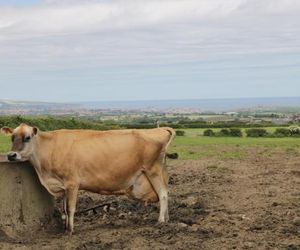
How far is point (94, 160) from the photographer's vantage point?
12.1m

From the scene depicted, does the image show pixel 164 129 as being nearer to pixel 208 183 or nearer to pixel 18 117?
pixel 208 183

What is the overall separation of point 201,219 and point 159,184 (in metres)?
1.02

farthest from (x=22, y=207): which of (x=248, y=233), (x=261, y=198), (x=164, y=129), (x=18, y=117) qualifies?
(x=18, y=117)

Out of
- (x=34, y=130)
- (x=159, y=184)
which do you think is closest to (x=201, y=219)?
(x=159, y=184)

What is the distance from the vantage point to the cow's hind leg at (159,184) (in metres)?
12.5

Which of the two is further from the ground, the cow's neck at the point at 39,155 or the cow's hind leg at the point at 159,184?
the cow's neck at the point at 39,155

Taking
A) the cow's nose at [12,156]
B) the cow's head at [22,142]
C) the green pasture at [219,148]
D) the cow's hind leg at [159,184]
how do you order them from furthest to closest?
the green pasture at [219,148] < the cow's hind leg at [159,184] < the cow's head at [22,142] < the cow's nose at [12,156]

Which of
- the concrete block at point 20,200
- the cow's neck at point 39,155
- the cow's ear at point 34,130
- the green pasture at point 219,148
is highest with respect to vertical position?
the cow's ear at point 34,130

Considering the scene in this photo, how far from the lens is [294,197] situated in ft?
48.9

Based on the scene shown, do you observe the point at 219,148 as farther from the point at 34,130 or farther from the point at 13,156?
the point at 13,156

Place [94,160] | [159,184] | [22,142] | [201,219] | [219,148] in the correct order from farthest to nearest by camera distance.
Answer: [219,148] < [159,184] < [201,219] < [94,160] < [22,142]

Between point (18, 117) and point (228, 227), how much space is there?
23.8 metres

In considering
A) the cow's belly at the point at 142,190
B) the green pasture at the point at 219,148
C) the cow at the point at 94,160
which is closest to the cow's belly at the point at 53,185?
the cow at the point at 94,160

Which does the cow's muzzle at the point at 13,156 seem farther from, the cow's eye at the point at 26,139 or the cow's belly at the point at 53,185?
the cow's belly at the point at 53,185
